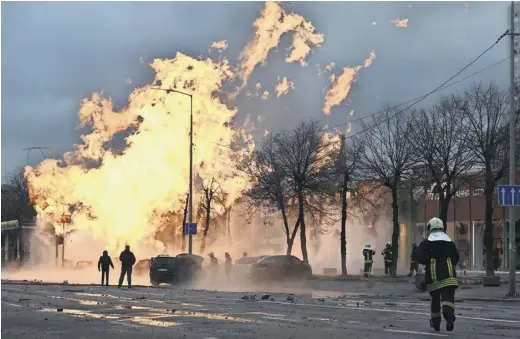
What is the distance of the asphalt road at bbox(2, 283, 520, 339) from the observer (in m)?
12.6

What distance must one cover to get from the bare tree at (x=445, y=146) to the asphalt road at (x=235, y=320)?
15.1m

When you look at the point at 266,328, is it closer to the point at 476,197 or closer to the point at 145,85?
the point at 145,85

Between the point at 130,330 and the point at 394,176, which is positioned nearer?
the point at 130,330

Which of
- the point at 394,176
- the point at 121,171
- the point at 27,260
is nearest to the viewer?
the point at 394,176

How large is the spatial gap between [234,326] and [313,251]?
56.2m

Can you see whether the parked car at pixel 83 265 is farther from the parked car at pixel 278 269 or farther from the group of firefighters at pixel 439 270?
the group of firefighters at pixel 439 270

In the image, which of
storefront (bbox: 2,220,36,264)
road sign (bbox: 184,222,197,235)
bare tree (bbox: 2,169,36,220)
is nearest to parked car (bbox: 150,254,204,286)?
road sign (bbox: 184,222,197,235)

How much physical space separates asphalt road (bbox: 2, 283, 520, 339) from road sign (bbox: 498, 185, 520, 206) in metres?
3.30

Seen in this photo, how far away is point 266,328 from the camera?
13422mm

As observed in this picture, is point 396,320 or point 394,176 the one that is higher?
point 394,176

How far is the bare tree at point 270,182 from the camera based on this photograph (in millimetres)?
45812

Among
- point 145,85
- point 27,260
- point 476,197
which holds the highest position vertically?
point 145,85

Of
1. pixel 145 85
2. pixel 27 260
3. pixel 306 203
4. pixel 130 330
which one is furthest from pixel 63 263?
pixel 130 330

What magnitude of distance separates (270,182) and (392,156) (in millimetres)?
8153
